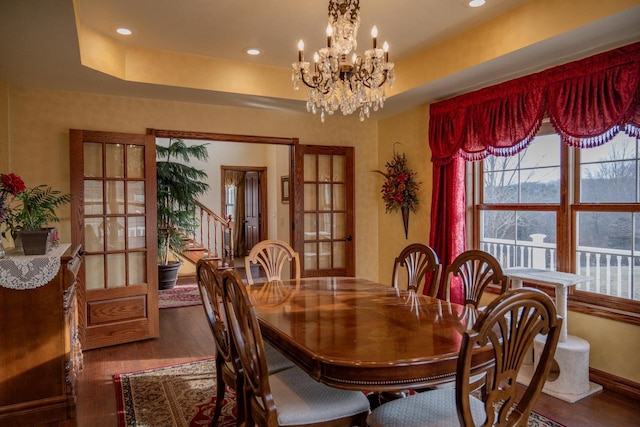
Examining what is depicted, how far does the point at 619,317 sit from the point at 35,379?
3832mm

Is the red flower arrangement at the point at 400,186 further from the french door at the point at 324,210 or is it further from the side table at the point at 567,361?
the side table at the point at 567,361

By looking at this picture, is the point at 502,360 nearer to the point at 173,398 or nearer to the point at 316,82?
the point at 316,82

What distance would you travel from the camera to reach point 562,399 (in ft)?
9.39

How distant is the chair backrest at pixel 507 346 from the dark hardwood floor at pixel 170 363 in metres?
1.35

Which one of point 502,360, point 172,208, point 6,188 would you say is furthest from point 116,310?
point 502,360

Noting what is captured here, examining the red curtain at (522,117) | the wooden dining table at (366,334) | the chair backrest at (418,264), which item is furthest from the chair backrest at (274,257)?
the red curtain at (522,117)

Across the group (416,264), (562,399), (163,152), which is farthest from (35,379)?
(163,152)

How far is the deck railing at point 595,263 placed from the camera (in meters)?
3.03

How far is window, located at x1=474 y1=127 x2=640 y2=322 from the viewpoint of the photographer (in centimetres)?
304

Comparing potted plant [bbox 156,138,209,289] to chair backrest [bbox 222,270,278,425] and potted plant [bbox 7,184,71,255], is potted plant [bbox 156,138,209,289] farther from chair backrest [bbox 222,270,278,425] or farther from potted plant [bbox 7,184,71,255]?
chair backrest [bbox 222,270,278,425]

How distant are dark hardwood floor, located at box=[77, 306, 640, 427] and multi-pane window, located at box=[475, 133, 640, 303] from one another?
78cm

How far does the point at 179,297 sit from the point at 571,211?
4911mm

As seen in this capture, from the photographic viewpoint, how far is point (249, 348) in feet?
5.59

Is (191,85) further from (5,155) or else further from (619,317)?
(619,317)
